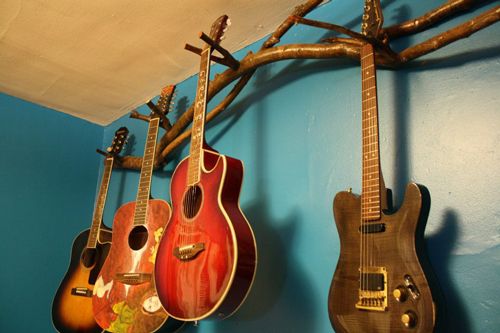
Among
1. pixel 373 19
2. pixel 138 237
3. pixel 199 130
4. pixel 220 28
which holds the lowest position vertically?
pixel 138 237

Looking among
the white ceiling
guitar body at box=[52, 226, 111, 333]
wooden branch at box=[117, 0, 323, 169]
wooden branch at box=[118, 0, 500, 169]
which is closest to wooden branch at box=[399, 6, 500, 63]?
wooden branch at box=[118, 0, 500, 169]

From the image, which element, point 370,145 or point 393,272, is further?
point 370,145

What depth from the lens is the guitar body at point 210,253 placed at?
96cm

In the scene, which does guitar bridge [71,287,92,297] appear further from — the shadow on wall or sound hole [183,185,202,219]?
the shadow on wall

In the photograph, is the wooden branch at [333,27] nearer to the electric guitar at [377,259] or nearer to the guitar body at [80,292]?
the electric guitar at [377,259]

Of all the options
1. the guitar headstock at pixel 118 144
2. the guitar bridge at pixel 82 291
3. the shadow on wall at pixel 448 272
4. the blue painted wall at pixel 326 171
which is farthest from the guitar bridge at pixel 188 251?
the guitar headstock at pixel 118 144

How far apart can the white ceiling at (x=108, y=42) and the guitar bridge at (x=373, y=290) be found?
988 mm

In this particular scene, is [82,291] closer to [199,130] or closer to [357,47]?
[199,130]

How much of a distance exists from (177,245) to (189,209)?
0.11 m

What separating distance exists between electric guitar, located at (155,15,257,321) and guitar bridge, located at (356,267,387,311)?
299 mm

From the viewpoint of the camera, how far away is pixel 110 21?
1.46 metres

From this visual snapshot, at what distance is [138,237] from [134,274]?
168 mm

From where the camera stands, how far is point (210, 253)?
0.99 metres

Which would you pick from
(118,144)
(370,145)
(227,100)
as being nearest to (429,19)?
(370,145)
